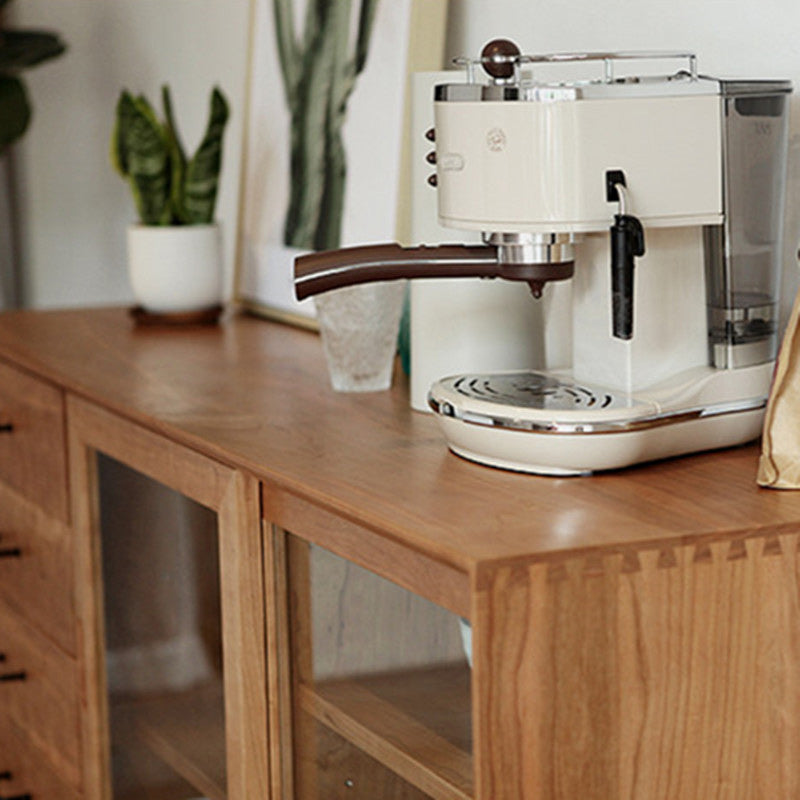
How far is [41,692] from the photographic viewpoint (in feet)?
6.07

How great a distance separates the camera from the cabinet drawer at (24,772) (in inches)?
72.7

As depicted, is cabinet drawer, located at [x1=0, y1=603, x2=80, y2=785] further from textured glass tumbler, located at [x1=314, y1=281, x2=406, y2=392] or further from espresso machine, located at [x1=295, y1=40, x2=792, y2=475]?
espresso machine, located at [x1=295, y1=40, x2=792, y2=475]

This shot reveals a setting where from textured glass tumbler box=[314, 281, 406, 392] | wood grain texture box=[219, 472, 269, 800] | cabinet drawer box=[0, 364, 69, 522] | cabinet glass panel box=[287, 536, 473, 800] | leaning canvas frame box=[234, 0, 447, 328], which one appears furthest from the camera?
leaning canvas frame box=[234, 0, 447, 328]

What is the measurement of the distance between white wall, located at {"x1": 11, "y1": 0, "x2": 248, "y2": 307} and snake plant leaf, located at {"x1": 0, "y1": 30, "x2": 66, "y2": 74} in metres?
0.08

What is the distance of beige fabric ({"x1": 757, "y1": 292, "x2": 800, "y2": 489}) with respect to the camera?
42.2 inches

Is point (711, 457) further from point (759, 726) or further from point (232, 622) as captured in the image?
point (232, 622)

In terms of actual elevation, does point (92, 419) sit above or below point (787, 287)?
below

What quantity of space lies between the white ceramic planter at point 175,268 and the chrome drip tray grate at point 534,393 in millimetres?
948

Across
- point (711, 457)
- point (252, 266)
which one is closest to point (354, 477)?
point (711, 457)

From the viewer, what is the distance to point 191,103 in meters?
2.61

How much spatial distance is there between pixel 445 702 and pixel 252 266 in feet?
4.29

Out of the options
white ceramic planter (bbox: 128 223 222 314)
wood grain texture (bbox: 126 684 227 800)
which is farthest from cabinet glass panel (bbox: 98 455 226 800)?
white ceramic planter (bbox: 128 223 222 314)

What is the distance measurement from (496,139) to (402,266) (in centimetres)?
13

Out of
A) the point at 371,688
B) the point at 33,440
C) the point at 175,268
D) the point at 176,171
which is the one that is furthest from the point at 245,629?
the point at 176,171
